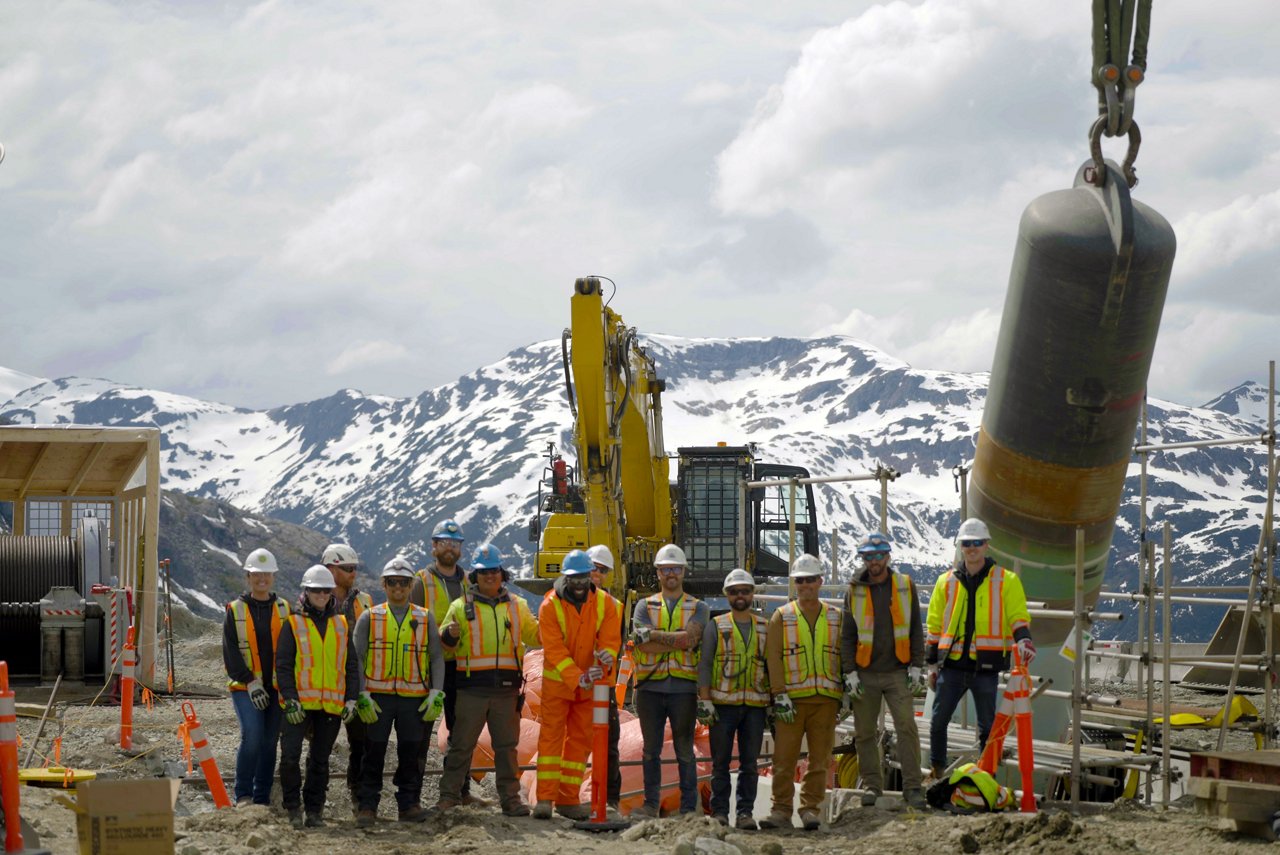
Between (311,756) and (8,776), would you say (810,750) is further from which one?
(8,776)

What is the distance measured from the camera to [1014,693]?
1012 cm

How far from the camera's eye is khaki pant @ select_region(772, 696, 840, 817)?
10.4 m

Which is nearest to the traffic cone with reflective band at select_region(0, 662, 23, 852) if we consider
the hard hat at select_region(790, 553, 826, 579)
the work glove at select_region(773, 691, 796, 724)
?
the work glove at select_region(773, 691, 796, 724)

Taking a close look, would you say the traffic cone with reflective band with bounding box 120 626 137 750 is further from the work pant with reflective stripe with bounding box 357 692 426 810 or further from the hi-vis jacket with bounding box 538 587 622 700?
the hi-vis jacket with bounding box 538 587 622 700

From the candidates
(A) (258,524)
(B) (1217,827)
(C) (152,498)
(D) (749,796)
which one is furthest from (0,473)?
(A) (258,524)

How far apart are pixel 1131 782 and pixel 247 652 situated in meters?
8.25

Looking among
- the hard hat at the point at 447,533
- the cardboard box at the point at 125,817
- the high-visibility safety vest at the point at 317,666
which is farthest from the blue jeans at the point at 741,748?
the cardboard box at the point at 125,817

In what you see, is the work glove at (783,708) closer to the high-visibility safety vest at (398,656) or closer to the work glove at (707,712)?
the work glove at (707,712)

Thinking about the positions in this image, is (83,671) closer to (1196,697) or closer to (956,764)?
(956,764)

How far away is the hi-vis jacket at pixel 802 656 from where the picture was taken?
1031 centimetres

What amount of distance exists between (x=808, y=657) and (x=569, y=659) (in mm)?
1662

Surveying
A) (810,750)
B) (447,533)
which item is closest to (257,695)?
(447,533)

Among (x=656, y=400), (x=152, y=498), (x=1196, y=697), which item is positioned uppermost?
(x=656, y=400)

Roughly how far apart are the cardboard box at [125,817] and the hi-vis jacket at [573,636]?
310cm
